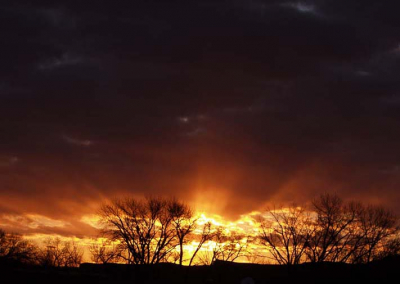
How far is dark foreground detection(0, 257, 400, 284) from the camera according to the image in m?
58.2

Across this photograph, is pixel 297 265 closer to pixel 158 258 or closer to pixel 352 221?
pixel 352 221

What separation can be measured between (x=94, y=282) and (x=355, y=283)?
33.1 m

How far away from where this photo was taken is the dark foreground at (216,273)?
191 feet

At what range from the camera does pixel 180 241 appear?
102m

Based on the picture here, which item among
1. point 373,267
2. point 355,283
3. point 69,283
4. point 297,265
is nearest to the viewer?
point 69,283

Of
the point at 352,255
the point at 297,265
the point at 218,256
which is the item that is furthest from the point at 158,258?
the point at 352,255

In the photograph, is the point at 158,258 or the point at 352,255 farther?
the point at 158,258

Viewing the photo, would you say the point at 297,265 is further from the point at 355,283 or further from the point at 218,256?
the point at 355,283

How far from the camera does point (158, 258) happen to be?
9981cm

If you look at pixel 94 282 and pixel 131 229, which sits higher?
pixel 131 229

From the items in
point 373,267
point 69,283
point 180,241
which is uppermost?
point 180,241

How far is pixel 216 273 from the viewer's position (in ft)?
346

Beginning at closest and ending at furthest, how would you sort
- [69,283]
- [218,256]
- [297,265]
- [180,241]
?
[69,283]
[297,265]
[180,241]
[218,256]

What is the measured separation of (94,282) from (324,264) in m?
44.0
